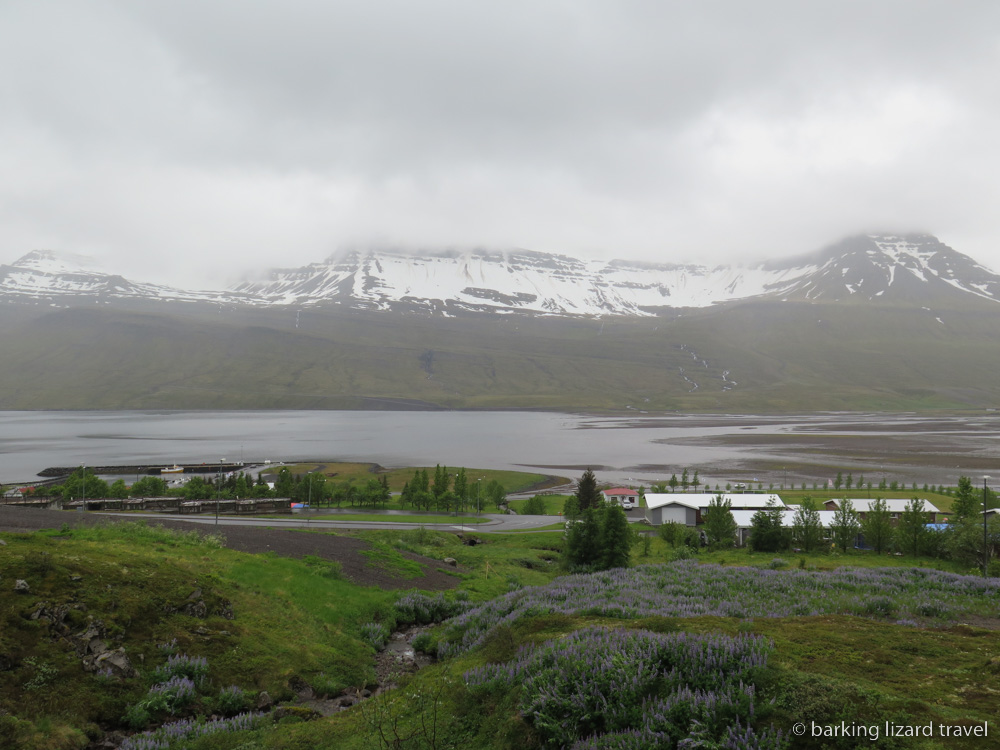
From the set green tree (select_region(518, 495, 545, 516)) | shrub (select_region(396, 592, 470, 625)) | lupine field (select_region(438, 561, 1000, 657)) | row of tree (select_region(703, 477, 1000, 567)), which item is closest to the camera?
lupine field (select_region(438, 561, 1000, 657))

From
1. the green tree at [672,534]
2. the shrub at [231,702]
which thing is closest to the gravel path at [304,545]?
the shrub at [231,702]

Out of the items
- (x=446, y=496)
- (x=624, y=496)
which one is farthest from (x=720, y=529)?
(x=446, y=496)

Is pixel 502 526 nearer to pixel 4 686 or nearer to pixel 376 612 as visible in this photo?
pixel 376 612

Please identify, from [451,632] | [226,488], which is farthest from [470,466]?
[451,632]

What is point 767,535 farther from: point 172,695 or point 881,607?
point 172,695

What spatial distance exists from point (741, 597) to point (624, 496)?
59.0m

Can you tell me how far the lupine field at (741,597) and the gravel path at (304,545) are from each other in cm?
764

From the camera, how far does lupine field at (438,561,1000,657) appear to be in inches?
623

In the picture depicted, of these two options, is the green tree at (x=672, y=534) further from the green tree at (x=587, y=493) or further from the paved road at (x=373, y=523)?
the paved road at (x=373, y=523)

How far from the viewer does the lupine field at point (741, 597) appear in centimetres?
1584

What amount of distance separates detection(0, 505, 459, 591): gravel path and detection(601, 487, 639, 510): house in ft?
152

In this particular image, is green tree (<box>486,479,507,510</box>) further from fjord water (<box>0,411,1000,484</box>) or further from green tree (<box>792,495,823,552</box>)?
green tree (<box>792,495,823,552</box>)

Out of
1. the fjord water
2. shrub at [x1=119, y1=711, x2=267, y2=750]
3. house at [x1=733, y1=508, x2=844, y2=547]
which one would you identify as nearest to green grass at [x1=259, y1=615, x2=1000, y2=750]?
shrub at [x1=119, y1=711, x2=267, y2=750]

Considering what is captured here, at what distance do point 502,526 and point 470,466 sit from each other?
55.5 metres
